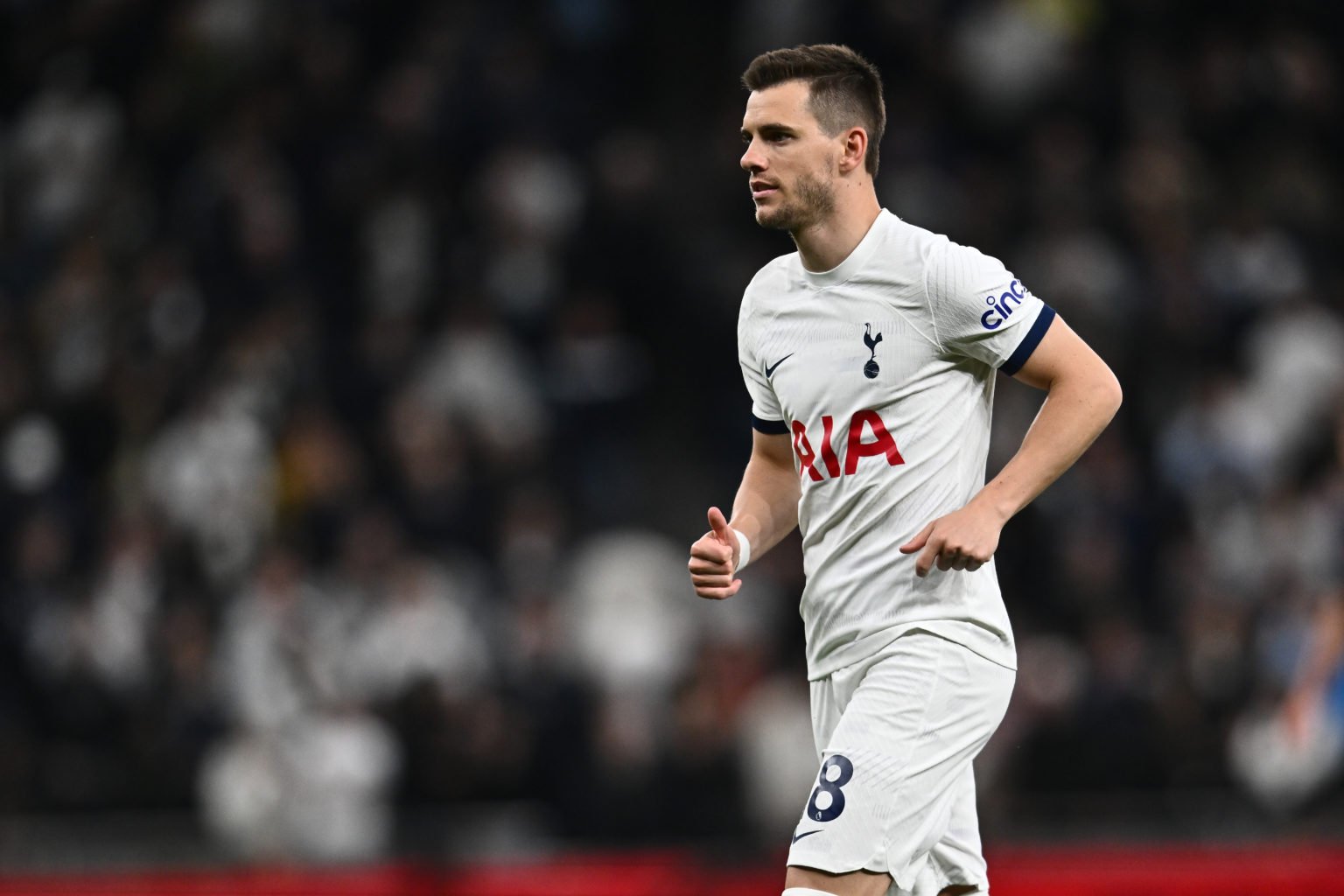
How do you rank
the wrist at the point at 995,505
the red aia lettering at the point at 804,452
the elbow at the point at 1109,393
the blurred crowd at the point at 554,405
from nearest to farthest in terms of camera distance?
the wrist at the point at 995,505, the elbow at the point at 1109,393, the red aia lettering at the point at 804,452, the blurred crowd at the point at 554,405

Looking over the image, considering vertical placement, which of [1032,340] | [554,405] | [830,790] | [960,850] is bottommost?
[960,850]

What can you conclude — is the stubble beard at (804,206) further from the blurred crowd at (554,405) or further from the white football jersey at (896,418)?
the blurred crowd at (554,405)

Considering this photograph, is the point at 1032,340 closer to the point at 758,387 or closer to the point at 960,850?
the point at 758,387

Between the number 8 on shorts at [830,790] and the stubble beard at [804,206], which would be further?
the stubble beard at [804,206]

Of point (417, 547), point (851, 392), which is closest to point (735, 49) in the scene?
point (417, 547)

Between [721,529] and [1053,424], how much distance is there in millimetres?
849

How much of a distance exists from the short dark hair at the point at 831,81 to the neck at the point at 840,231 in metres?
0.12

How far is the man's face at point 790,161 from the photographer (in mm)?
5113

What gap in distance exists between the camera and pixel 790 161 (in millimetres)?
5113

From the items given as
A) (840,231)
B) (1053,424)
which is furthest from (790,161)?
(1053,424)

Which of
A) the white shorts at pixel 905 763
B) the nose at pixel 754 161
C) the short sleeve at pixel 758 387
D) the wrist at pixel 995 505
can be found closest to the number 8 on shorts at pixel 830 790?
the white shorts at pixel 905 763

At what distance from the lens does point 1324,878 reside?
9.10 meters

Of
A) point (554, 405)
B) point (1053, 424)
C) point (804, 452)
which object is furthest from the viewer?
point (554, 405)

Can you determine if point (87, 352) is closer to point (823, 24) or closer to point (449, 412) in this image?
point (449, 412)
